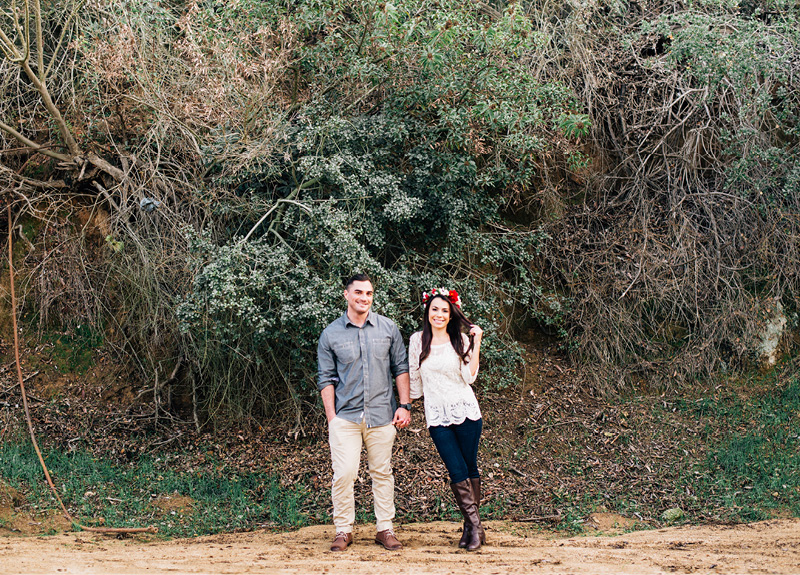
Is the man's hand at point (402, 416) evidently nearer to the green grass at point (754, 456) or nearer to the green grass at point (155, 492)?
the green grass at point (155, 492)

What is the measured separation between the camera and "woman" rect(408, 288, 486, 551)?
4.59 meters

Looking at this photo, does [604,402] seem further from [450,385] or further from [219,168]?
[219,168]

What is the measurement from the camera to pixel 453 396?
15.1 feet

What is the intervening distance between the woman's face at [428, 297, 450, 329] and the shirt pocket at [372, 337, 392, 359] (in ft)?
1.11

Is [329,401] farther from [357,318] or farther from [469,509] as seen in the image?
[469,509]

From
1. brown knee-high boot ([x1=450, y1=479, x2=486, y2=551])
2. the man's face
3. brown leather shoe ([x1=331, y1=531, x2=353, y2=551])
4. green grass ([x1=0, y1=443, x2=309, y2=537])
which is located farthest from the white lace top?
green grass ([x1=0, y1=443, x2=309, y2=537])

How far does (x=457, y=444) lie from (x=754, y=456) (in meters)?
3.59

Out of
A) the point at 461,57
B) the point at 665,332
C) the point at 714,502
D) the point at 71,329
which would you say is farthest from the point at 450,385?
the point at 71,329

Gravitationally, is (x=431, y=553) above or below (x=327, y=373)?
below

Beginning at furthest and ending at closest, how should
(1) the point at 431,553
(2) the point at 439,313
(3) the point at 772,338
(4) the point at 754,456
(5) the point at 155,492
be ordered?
1. (3) the point at 772,338
2. (4) the point at 754,456
3. (5) the point at 155,492
4. (2) the point at 439,313
5. (1) the point at 431,553

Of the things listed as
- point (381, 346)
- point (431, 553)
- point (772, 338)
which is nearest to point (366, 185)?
point (381, 346)

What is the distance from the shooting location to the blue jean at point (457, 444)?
4.59 metres

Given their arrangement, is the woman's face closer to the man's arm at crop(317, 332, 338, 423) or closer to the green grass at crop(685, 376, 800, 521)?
the man's arm at crop(317, 332, 338, 423)

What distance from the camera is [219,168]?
7.01 metres
